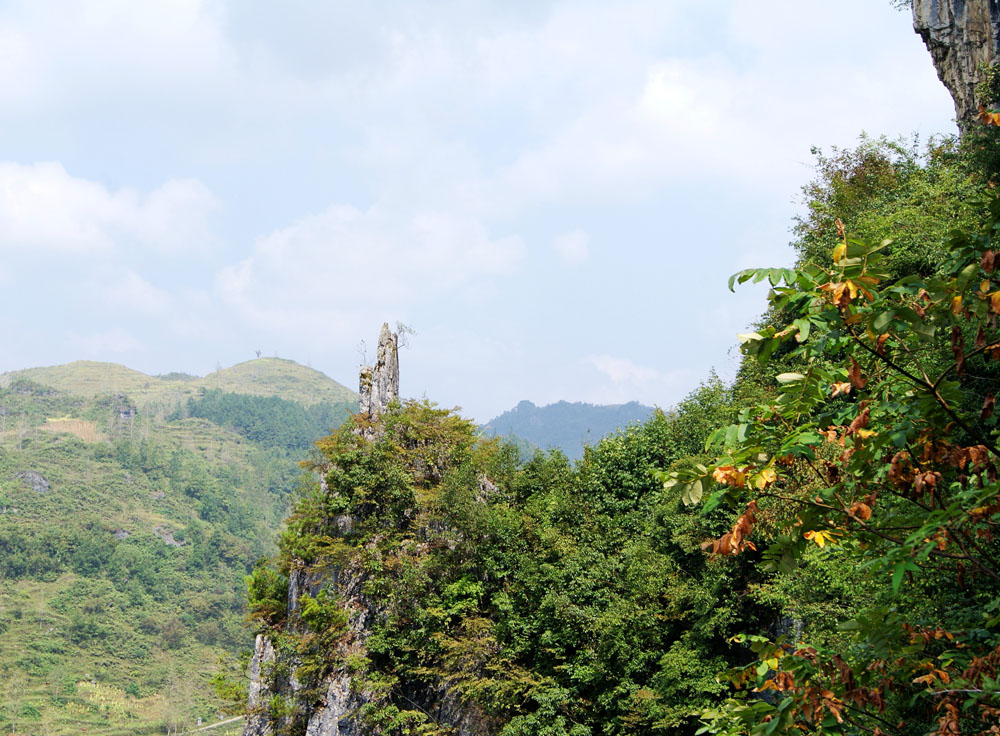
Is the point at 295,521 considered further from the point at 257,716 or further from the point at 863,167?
the point at 863,167

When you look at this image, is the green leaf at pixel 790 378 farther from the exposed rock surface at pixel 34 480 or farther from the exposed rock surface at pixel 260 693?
the exposed rock surface at pixel 34 480

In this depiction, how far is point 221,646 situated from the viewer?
91250 mm

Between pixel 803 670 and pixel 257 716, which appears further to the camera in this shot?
pixel 257 716

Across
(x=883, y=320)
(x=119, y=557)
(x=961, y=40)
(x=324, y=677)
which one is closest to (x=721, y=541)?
(x=883, y=320)

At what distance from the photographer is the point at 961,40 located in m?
16.3

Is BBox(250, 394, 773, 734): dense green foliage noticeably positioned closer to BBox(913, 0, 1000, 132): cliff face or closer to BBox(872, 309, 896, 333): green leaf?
BBox(913, 0, 1000, 132): cliff face

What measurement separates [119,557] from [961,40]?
103362 millimetres

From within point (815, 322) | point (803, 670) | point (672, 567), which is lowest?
point (672, 567)

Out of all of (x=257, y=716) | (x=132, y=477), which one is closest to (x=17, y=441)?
(x=132, y=477)

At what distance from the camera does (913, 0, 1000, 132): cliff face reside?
15789 mm

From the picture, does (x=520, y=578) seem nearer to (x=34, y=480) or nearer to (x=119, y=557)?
(x=119, y=557)

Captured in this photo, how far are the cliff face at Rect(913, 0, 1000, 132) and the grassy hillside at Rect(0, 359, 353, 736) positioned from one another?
43991 mm

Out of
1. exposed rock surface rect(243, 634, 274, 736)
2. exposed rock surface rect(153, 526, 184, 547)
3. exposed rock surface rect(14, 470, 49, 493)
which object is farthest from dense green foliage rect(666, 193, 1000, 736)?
exposed rock surface rect(14, 470, 49, 493)

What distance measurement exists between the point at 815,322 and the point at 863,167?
2537 cm
